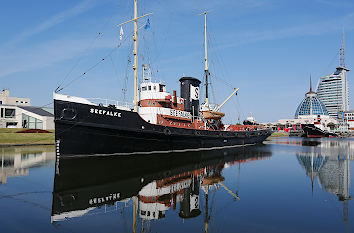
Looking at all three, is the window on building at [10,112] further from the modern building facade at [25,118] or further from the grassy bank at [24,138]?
the grassy bank at [24,138]

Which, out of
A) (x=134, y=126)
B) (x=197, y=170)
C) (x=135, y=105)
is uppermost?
(x=135, y=105)

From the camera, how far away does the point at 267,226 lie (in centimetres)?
707

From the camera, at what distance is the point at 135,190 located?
11062 millimetres

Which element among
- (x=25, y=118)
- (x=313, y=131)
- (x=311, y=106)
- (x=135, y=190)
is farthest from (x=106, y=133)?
(x=311, y=106)

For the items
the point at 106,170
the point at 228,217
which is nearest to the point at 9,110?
the point at 106,170

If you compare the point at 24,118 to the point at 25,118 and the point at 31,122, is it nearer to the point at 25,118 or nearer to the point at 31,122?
the point at 25,118

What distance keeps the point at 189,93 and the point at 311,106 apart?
168860 millimetres

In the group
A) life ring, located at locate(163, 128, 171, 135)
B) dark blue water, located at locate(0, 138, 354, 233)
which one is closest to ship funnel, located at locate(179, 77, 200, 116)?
life ring, located at locate(163, 128, 171, 135)

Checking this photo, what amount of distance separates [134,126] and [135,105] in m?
2.97

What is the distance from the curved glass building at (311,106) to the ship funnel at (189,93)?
166m

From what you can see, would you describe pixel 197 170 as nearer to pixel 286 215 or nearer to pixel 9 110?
pixel 286 215

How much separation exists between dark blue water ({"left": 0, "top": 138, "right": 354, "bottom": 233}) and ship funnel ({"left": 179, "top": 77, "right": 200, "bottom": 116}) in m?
16.3

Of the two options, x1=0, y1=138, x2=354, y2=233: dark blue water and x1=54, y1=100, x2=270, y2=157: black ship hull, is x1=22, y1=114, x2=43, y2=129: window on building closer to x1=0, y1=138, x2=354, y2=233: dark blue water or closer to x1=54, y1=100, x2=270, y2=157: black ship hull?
x1=54, y1=100, x2=270, y2=157: black ship hull

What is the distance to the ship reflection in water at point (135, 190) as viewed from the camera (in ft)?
27.7
